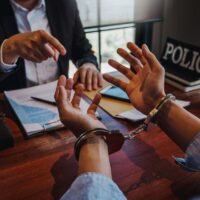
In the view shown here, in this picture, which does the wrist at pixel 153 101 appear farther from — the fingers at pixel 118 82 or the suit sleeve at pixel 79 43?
the suit sleeve at pixel 79 43

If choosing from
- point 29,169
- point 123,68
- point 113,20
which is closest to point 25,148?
point 29,169

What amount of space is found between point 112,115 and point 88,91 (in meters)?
0.25

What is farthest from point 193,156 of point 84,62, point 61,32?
point 61,32

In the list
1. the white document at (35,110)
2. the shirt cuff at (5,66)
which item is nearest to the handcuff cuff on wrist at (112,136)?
the white document at (35,110)

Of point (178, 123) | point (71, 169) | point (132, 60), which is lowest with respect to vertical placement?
point (71, 169)

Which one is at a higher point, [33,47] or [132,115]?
[33,47]

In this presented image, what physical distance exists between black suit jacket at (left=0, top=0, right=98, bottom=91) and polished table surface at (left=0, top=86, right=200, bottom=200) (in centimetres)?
62

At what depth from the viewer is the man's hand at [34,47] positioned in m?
0.97

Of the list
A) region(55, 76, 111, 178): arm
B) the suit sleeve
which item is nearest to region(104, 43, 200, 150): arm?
region(55, 76, 111, 178): arm

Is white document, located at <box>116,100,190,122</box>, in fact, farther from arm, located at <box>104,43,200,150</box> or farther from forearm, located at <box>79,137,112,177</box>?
forearm, located at <box>79,137,112,177</box>

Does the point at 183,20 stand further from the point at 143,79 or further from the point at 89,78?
the point at 143,79

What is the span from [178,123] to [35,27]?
1.03m

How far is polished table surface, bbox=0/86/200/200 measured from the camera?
0.67 metres

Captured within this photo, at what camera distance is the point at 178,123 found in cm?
75
